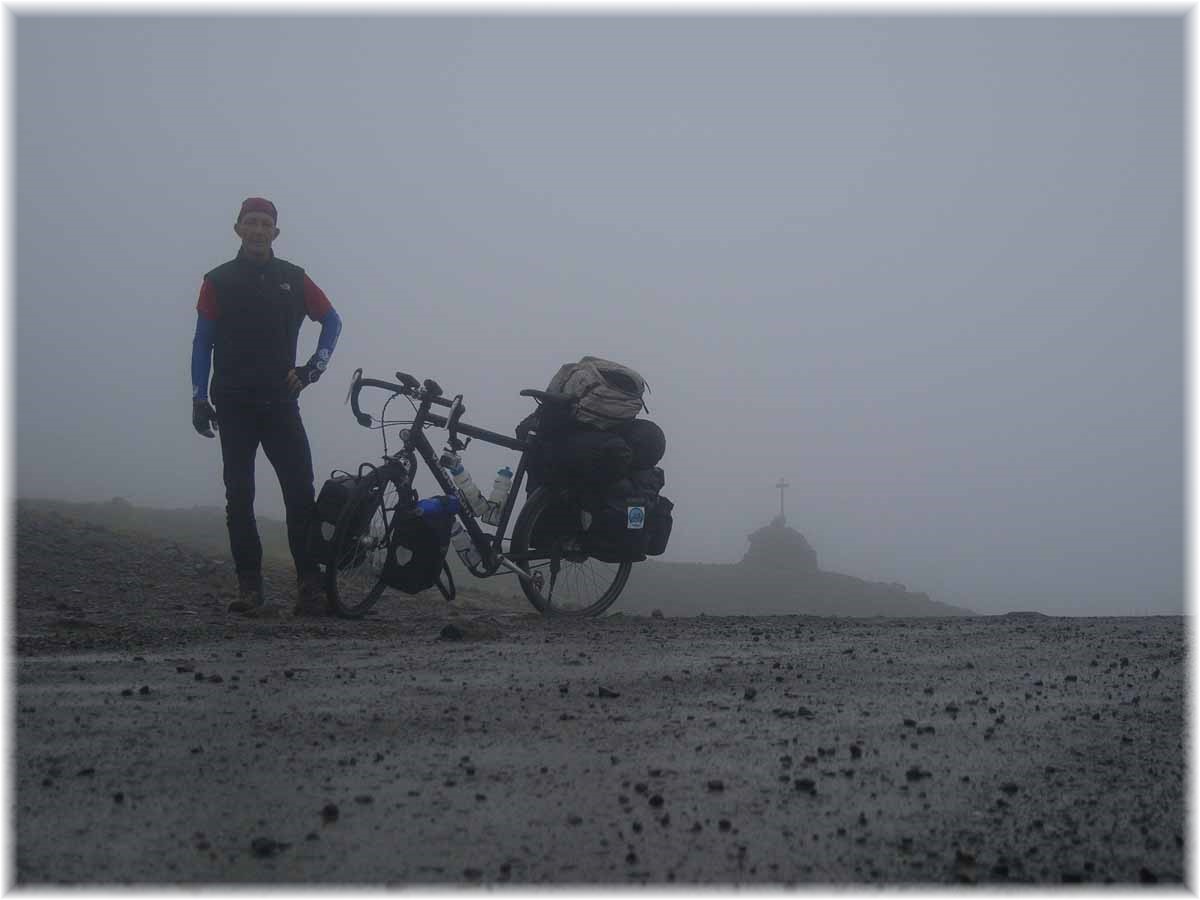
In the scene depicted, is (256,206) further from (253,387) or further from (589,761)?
(589,761)

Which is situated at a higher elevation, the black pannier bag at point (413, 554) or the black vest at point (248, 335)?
the black vest at point (248, 335)

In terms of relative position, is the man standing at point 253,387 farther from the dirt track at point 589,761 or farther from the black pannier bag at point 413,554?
the dirt track at point 589,761

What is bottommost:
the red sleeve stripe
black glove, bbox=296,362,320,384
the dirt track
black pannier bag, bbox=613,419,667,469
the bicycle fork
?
the dirt track

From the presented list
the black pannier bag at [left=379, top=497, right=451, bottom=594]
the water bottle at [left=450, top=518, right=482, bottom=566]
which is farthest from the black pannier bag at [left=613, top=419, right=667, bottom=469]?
the black pannier bag at [left=379, top=497, right=451, bottom=594]

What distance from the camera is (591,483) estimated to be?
8961mm

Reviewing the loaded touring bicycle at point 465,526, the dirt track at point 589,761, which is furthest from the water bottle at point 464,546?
the dirt track at point 589,761

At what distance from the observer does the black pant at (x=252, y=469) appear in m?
7.93

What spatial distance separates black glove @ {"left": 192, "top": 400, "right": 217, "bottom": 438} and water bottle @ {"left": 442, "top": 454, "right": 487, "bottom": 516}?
5.70 feet

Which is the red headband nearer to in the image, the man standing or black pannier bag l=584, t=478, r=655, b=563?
the man standing

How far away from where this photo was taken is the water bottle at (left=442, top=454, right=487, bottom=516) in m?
8.59

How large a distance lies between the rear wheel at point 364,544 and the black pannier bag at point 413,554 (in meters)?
0.09

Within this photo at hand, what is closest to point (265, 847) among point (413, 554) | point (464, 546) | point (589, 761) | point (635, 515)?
point (589, 761)

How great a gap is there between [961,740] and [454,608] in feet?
23.5

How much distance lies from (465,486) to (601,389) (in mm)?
1326
